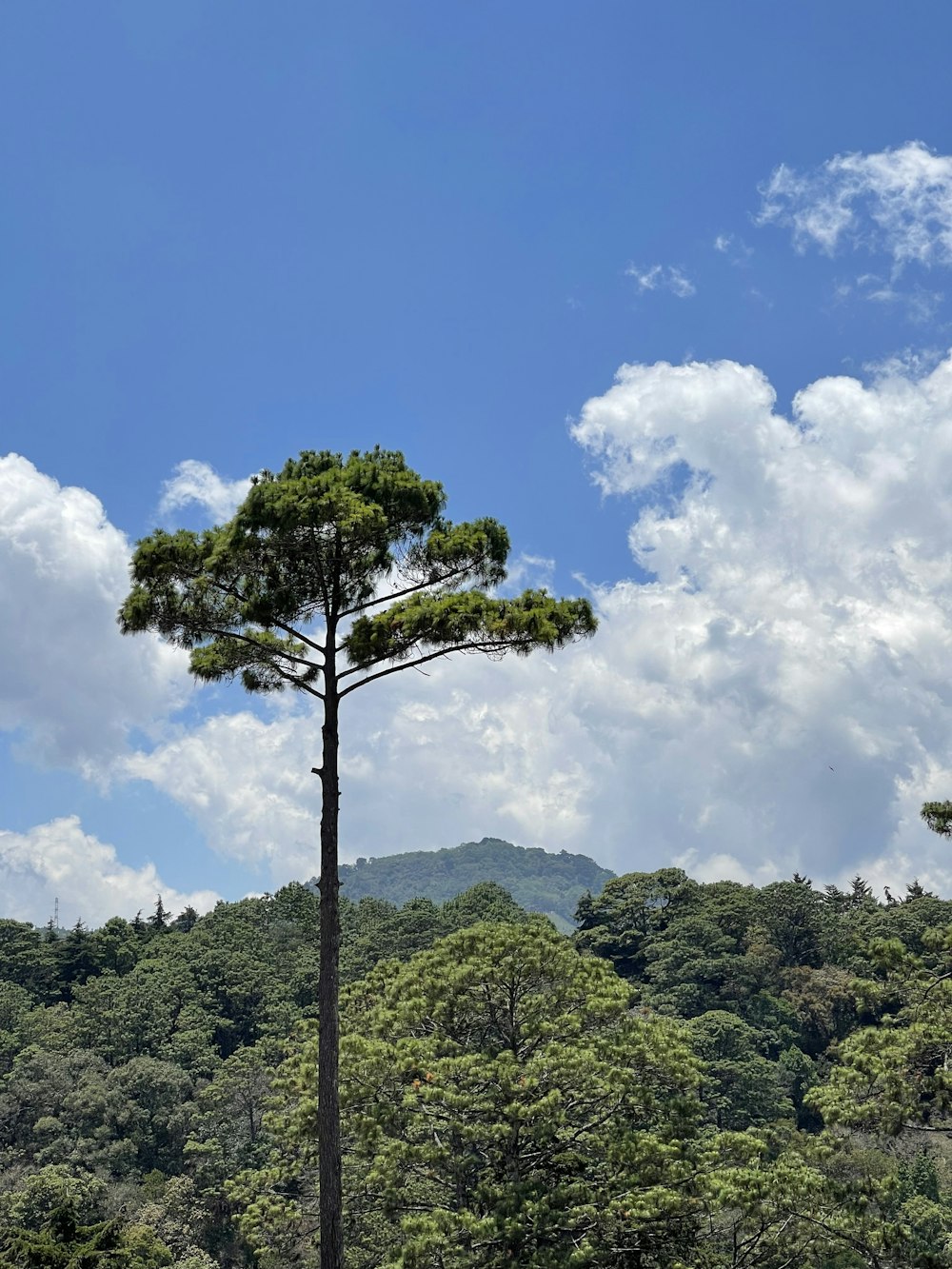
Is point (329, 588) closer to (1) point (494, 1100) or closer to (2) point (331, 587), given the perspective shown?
(2) point (331, 587)

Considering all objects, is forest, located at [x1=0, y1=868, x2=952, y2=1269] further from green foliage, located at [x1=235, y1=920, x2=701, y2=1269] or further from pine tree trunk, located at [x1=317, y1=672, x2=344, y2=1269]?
pine tree trunk, located at [x1=317, y1=672, x2=344, y2=1269]

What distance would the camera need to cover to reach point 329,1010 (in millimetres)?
8898

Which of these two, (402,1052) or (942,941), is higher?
(942,941)

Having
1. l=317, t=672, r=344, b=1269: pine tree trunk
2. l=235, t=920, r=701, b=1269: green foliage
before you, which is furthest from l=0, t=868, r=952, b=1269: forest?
l=317, t=672, r=344, b=1269: pine tree trunk

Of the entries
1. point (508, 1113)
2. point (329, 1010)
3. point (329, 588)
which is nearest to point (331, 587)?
point (329, 588)

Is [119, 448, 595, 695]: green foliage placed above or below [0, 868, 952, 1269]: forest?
above

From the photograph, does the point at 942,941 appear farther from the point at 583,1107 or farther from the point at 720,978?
the point at 720,978

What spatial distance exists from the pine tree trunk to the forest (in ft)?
11.4

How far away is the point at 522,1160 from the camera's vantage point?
13.2m

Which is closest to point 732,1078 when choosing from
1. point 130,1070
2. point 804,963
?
point 804,963

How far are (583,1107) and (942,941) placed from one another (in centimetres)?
533

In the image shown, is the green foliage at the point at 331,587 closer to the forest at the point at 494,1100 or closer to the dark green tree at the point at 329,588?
the dark green tree at the point at 329,588

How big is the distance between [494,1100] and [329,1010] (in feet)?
16.5

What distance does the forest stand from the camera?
12555 millimetres
